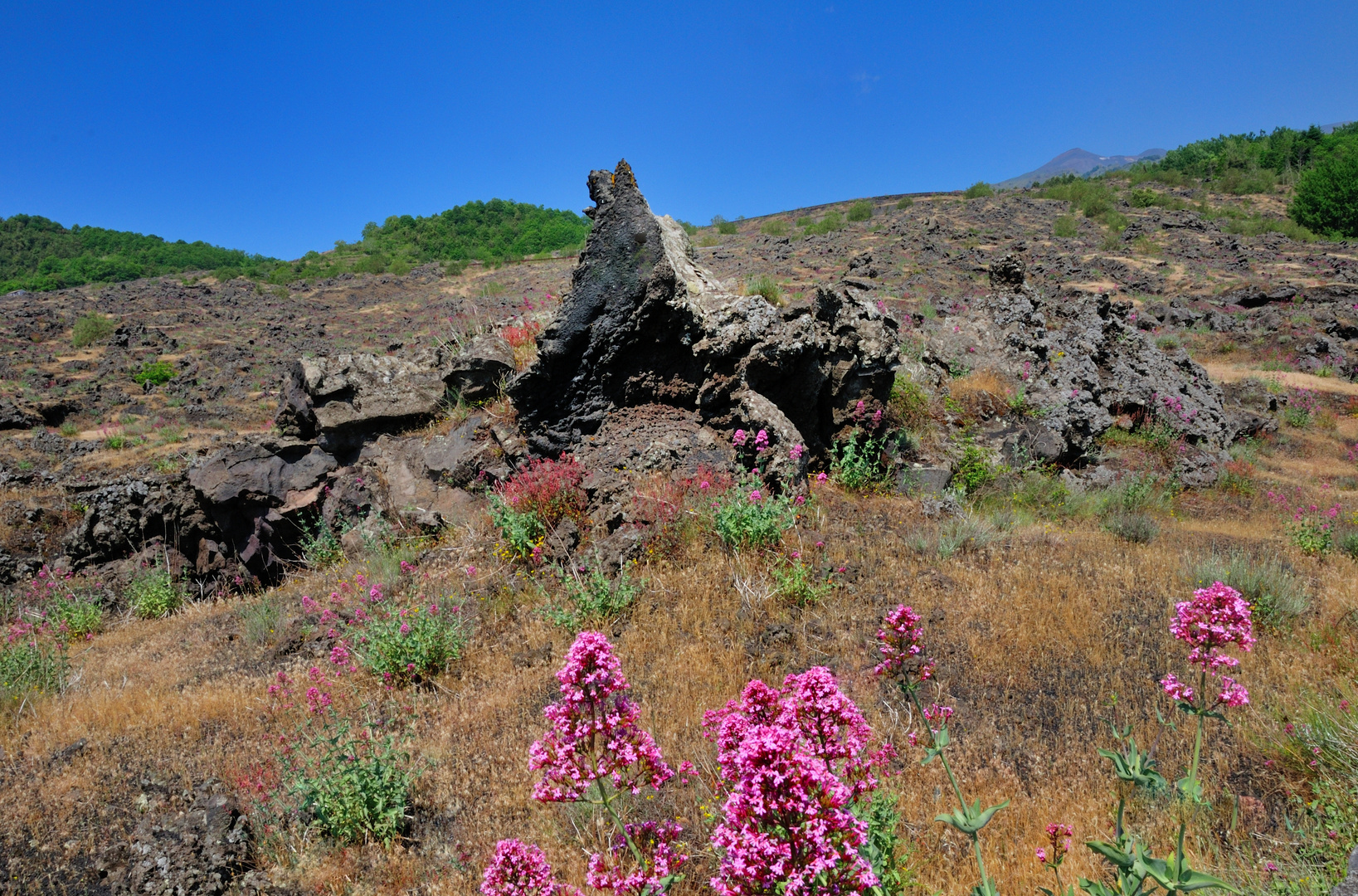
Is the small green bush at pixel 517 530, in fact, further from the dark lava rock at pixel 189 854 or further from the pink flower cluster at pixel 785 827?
the pink flower cluster at pixel 785 827

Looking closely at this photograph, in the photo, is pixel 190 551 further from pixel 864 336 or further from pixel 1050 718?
pixel 1050 718

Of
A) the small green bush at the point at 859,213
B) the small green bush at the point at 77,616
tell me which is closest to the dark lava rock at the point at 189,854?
the small green bush at the point at 77,616

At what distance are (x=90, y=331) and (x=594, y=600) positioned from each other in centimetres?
3420

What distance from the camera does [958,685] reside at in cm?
391

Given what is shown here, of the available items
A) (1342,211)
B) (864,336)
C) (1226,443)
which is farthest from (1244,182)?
(864,336)

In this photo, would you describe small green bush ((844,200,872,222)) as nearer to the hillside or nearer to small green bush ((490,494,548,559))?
the hillside

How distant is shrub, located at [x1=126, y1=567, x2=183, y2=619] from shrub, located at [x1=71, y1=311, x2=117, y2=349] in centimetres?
2804

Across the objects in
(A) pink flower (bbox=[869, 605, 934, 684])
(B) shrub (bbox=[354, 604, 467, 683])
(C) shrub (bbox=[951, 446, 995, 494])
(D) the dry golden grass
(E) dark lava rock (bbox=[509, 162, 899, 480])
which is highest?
(E) dark lava rock (bbox=[509, 162, 899, 480])

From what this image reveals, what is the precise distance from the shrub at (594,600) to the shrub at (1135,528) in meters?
4.82

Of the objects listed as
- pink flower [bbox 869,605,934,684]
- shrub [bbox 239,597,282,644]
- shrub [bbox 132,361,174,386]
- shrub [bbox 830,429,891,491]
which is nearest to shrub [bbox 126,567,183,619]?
shrub [bbox 239,597,282,644]

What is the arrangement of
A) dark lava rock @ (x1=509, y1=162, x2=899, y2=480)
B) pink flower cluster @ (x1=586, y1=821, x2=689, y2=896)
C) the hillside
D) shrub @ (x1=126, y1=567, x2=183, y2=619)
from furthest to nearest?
shrub @ (x1=126, y1=567, x2=183, y2=619), dark lava rock @ (x1=509, y1=162, x2=899, y2=480), the hillside, pink flower cluster @ (x1=586, y1=821, x2=689, y2=896)

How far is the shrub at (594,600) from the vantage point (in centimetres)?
470

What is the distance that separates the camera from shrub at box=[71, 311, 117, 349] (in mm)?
27391

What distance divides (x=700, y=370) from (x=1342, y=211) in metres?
46.0
